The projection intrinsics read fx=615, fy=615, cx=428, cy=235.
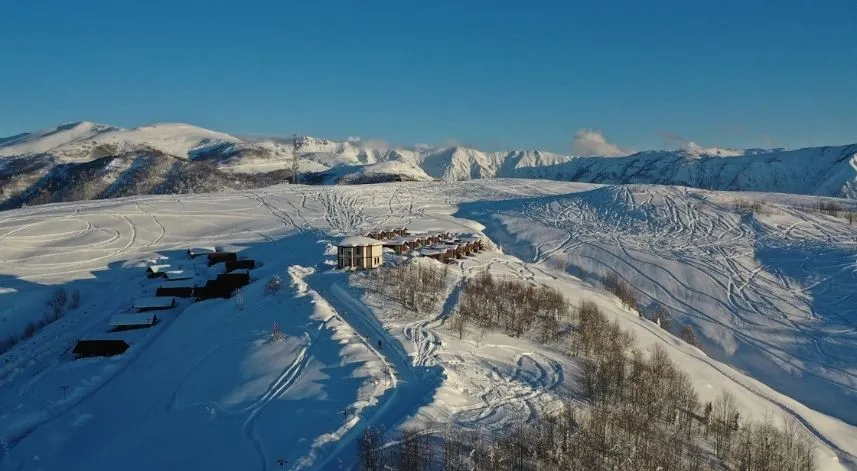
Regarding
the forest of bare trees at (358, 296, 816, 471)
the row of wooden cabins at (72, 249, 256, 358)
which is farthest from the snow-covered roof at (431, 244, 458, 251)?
the row of wooden cabins at (72, 249, 256, 358)

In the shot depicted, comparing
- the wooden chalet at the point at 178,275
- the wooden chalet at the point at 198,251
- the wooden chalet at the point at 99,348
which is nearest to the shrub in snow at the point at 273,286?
the wooden chalet at the point at 99,348

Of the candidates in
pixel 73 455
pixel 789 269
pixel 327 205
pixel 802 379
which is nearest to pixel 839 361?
pixel 802 379

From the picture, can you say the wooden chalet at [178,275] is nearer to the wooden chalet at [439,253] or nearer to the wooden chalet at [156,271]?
the wooden chalet at [156,271]

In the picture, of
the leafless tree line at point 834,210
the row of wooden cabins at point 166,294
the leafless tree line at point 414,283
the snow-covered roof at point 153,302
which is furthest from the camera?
the leafless tree line at point 834,210

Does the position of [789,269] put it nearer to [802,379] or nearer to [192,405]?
[802,379]

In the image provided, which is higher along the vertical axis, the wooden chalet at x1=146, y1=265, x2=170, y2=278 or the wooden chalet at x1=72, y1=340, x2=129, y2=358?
the wooden chalet at x1=146, y1=265, x2=170, y2=278

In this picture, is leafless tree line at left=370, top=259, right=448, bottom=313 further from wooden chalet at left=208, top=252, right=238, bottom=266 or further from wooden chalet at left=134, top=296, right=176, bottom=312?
wooden chalet at left=208, top=252, right=238, bottom=266
